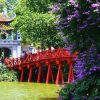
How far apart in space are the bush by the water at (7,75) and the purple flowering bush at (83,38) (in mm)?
28902

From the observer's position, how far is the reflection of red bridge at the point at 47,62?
34.4 meters

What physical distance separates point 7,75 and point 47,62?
5448 mm

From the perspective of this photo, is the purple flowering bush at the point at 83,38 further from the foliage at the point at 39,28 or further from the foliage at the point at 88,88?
the foliage at the point at 39,28

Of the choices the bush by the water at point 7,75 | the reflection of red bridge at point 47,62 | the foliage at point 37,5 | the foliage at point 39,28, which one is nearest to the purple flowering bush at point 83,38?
the reflection of red bridge at point 47,62

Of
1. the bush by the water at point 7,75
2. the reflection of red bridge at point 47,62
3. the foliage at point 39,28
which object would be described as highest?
the foliage at point 39,28

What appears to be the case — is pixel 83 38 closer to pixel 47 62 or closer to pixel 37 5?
pixel 47 62

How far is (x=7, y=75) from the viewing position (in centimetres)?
4072

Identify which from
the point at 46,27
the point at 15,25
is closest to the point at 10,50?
the point at 15,25

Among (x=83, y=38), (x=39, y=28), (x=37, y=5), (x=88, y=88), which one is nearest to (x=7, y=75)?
(x=39, y=28)

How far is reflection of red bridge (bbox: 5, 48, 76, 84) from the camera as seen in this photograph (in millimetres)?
34394

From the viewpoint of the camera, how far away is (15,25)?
4291 centimetres

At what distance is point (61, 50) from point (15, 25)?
9988 millimetres

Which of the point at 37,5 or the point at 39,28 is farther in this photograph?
the point at 37,5

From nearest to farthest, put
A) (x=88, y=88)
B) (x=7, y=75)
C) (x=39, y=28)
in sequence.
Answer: (x=88, y=88) → (x=39, y=28) → (x=7, y=75)
